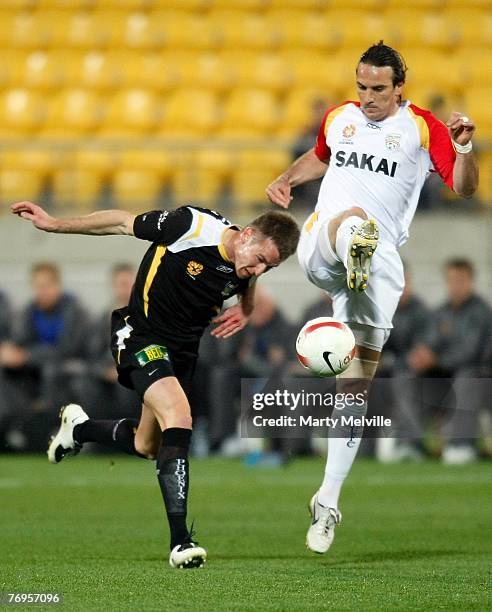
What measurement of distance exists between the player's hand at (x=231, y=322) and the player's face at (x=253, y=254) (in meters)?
0.59

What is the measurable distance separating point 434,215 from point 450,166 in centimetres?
730

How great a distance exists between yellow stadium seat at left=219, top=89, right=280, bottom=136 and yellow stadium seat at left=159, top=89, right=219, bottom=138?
0.19m

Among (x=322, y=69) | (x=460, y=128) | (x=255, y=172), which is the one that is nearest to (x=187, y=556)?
(x=460, y=128)

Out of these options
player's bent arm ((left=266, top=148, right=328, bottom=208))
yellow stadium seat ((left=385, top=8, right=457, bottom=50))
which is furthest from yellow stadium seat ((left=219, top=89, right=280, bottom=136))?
player's bent arm ((left=266, top=148, right=328, bottom=208))

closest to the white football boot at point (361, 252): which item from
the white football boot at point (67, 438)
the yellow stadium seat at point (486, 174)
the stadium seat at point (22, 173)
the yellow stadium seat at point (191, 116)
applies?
the white football boot at point (67, 438)

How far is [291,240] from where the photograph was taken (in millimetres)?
6781

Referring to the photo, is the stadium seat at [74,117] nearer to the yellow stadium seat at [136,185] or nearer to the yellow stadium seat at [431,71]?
the yellow stadium seat at [136,185]

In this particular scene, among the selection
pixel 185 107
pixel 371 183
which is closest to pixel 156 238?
pixel 371 183

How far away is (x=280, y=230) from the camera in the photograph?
22.1 ft

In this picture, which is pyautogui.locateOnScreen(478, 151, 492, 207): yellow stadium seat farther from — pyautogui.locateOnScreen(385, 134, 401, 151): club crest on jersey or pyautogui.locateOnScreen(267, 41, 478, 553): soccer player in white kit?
pyautogui.locateOnScreen(385, 134, 401, 151): club crest on jersey

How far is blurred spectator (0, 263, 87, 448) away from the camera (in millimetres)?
13695

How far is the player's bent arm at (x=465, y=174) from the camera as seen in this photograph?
704 centimetres

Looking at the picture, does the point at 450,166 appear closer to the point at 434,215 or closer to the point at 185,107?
the point at 434,215

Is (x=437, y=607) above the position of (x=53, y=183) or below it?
below
